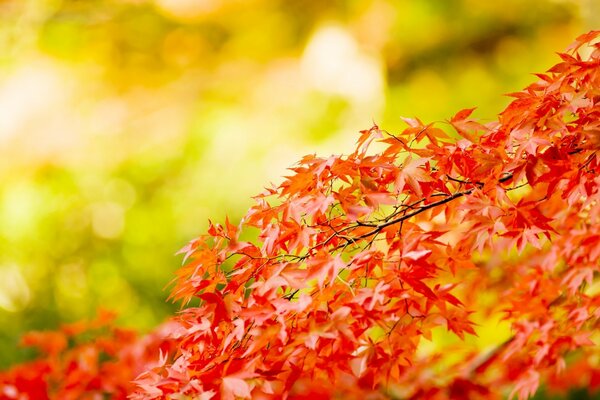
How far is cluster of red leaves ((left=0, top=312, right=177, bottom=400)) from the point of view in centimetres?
226

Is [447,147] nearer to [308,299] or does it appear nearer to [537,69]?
[308,299]

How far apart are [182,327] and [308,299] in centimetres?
32

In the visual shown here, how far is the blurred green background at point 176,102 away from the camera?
5.08 meters

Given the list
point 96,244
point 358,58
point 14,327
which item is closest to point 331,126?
point 358,58

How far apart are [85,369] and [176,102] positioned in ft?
12.2

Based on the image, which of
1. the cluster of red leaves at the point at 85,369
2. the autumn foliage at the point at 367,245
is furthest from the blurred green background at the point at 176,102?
the autumn foliage at the point at 367,245

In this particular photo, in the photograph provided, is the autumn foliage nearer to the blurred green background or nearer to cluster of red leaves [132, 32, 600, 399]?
cluster of red leaves [132, 32, 600, 399]

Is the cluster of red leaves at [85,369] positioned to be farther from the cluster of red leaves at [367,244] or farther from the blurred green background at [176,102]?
the blurred green background at [176,102]

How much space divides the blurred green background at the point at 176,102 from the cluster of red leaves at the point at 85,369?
2.36 m

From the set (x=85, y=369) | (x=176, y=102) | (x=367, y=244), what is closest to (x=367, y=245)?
(x=367, y=244)

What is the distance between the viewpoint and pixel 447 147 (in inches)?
52.1

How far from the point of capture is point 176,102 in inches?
227

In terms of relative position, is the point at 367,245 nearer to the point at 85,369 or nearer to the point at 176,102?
the point at 85,369

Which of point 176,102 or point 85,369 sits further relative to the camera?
point 176,102
